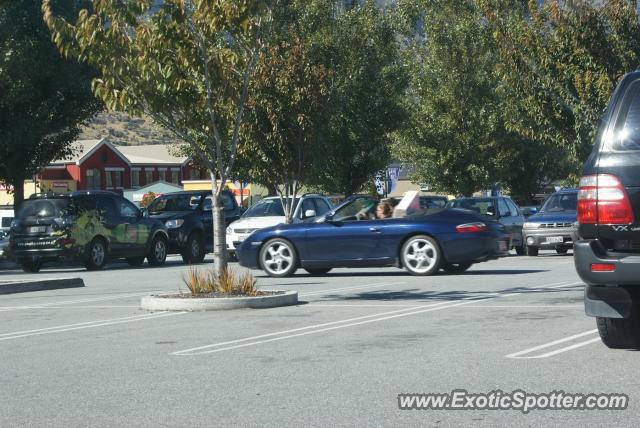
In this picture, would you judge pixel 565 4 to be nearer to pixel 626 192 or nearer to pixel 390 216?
pixel 390 216

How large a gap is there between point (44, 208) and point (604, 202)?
823 inches

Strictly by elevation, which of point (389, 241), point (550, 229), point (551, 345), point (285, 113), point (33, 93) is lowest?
point (551, 345)

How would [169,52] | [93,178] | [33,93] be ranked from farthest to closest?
[93,178], [33,93], [169,52]

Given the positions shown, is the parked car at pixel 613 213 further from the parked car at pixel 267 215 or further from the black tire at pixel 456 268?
the parked car at pixel 267 215

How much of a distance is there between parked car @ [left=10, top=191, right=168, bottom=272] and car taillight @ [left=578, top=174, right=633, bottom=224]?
20.2m

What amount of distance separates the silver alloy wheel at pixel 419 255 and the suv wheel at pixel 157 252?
1092 cm

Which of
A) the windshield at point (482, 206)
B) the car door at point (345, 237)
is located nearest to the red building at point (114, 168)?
the windshield at point (482, 206)

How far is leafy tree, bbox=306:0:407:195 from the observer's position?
47562 mm

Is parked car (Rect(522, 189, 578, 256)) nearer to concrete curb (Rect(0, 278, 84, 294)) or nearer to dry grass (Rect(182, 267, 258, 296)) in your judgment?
concrete curb (Rect(0, 278, 84, 294))

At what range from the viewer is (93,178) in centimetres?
9444

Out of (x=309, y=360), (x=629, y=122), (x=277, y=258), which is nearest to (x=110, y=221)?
(x=277, y=258)

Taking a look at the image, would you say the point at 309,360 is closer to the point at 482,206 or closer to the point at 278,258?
the point at 278,258

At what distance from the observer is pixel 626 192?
8227mm

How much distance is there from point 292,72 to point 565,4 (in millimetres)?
7778
